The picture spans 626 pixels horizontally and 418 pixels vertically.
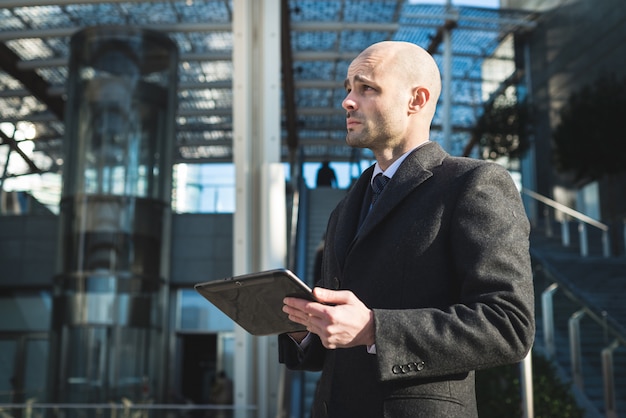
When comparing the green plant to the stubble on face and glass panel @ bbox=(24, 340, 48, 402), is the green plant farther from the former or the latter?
glass panel @ bbox=(24, 340, 48, 402)

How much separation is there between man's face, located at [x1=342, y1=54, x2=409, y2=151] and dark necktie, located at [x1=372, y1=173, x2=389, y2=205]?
9cm

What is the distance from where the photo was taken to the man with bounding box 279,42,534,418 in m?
1.38

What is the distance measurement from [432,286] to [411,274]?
0.16ft

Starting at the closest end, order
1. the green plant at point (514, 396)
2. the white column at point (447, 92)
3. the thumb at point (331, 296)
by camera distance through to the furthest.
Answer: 1. the thumb at point (331, 296)
2. the green plant at point (514, 396)
3. the white column at point (447, 92)

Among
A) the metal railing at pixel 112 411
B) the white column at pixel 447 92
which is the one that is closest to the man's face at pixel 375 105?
the metal railing at pixel 112 411

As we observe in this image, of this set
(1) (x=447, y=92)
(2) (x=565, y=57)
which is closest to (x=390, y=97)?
(1) (x=447, y=92)

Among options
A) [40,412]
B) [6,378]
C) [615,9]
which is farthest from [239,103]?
[615,9]

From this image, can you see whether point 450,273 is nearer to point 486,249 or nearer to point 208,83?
point 486,249

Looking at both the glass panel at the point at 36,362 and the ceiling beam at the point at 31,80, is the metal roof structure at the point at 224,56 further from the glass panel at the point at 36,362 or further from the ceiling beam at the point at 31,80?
the glass panel at the point at 36,362

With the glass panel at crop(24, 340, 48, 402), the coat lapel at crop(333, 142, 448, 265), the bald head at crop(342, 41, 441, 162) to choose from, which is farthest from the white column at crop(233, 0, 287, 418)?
the glass panel at crop(24, 340, 48, 402)

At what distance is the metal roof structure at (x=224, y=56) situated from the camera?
1516cm

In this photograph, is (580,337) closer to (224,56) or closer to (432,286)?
(432,286)

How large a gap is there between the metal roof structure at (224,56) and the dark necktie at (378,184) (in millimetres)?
11346

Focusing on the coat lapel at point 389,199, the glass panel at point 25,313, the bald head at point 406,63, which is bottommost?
the coat lapel at point 389,199
